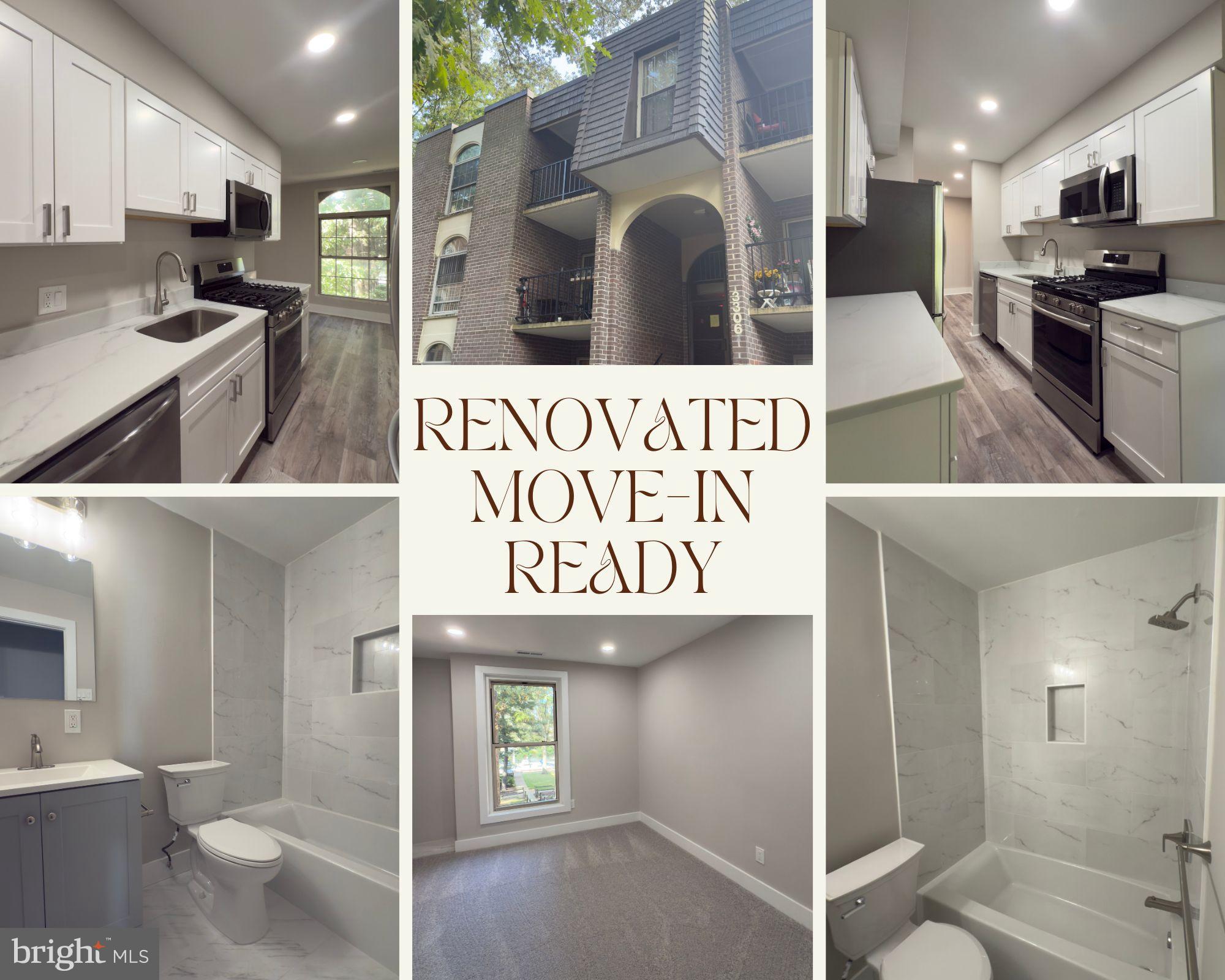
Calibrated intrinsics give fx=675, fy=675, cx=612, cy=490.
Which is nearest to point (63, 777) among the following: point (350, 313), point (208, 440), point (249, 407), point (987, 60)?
point (208, 440)

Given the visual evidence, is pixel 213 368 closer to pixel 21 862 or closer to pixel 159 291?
pixel 159 291

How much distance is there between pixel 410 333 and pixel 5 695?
1.35m

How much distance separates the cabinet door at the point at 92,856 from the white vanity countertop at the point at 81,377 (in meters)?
0.84

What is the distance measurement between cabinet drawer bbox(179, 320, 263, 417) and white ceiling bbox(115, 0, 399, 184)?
0.46m

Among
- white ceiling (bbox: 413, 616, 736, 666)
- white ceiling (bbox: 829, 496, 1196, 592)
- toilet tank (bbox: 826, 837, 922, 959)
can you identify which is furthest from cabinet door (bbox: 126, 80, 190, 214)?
toilet tank (bbox: 826, 837, 922, 959)

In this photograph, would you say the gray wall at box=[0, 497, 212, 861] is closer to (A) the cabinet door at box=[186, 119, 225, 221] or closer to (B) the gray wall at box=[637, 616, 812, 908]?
(A) the cabinet door at box=[186, 119, 225, 221]

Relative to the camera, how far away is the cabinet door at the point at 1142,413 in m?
1.50

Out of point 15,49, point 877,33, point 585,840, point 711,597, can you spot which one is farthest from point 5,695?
point 877,33

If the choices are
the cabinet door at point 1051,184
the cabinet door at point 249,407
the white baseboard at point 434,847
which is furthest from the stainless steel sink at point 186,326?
the cabinet door at point 1051,184

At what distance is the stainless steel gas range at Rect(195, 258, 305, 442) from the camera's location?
158 centimetres

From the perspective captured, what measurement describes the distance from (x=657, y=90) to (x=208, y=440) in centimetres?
140

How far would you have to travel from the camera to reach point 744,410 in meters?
1.63

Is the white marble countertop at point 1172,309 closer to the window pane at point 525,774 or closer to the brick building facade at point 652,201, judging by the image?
the brick building facade at point 652,201

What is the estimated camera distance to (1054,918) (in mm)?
1964
